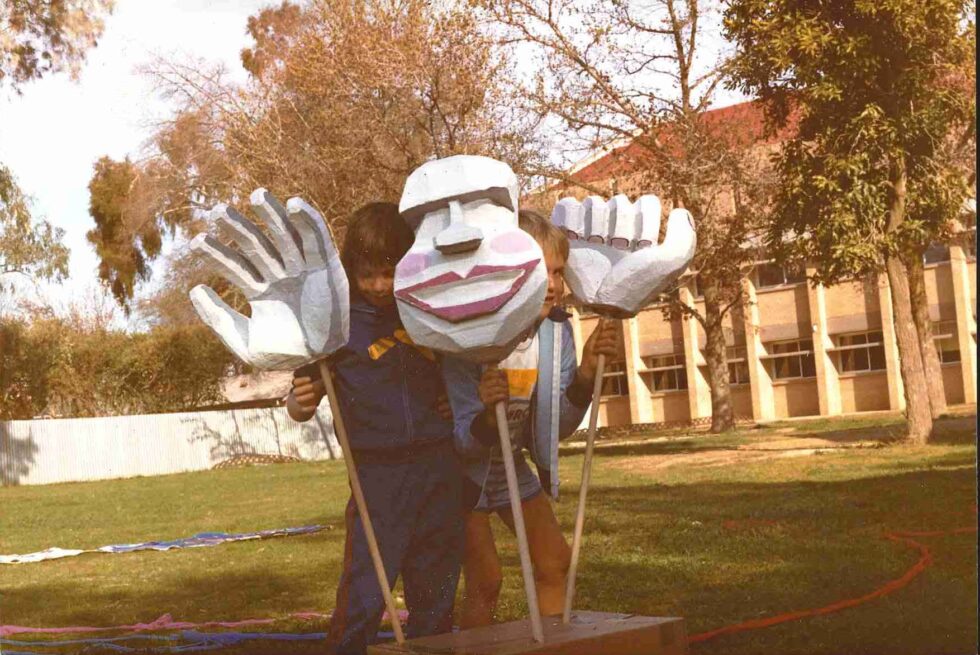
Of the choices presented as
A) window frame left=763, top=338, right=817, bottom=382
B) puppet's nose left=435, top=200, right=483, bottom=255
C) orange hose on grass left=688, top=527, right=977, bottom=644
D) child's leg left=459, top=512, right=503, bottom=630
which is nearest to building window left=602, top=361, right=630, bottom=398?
Answer: window frame left=763, top=338, right=817, bottom=382

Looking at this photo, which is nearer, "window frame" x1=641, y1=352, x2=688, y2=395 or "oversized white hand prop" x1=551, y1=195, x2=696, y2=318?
"oversized white hand prop" x1=551, y1=195, x2=696, y2=318

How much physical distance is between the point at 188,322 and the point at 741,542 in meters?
22.0

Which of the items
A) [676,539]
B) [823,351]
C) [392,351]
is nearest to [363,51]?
[676,539]

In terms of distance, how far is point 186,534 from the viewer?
34.1 ft

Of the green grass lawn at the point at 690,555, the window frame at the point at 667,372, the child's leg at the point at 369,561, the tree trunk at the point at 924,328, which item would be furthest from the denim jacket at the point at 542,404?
the window frame at the point at 667,372

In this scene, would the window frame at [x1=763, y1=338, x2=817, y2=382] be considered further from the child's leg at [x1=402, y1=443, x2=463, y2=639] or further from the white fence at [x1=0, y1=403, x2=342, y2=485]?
the child's leg at [x1=402, y1=443, x2=463, y2=639]

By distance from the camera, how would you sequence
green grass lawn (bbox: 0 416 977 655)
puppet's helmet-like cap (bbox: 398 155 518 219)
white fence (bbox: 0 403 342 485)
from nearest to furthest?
puppet's helmet-like cap (bbox: 398 155 518 219) → green grass lawn (bbox: 0 416 977 655) → white fence (bbox: 0 403 342 485)

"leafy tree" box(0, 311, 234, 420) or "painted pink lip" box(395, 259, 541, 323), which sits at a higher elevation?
"leafy tree" box(0, 311, 234, 420)

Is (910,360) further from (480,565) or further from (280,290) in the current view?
(280,290)

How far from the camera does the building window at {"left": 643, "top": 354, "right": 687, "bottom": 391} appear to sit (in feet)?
107

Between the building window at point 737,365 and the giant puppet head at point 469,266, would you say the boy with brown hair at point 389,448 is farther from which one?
the building window at point 737,365

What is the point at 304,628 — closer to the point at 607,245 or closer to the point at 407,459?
the point at 407,459

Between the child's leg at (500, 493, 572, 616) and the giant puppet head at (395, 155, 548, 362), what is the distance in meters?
0.60

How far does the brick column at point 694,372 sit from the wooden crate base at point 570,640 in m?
29.2
